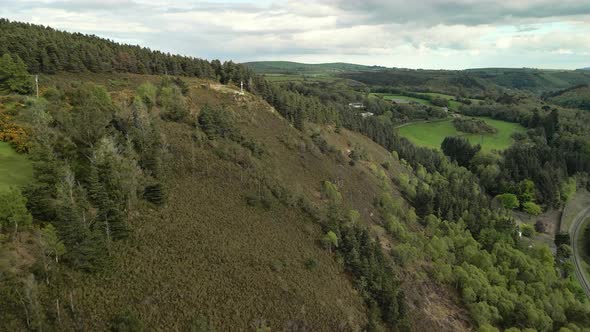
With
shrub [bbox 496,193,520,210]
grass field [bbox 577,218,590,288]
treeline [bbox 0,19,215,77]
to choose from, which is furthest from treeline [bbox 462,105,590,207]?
treeline [bbox 0,19,215,77]

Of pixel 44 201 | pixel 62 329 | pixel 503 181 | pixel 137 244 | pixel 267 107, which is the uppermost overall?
pixel 267 107

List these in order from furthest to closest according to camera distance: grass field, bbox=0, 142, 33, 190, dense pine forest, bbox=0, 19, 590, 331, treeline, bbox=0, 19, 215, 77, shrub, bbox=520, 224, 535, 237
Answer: shrub, bbox=520, 224, 535, 237, treeline, bbox=0, 19, 215, 77, grass field, bbox=0, 142, 33, 190, dense pine forest, bbox=0, 19, 590, 331

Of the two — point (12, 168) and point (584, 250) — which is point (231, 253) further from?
point (584, 250)

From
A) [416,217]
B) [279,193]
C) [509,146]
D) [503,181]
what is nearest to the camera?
[279,193]

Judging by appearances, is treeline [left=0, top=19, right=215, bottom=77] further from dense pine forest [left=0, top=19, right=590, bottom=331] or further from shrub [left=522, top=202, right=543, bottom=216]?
shrub [left=522, top=202, right=543, bottom=216]

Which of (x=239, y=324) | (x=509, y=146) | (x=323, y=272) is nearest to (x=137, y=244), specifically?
(x=239, y=324)

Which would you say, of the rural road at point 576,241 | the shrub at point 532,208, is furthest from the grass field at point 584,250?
the shrub at point 532,208

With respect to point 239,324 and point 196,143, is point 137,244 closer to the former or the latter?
point 239,324
